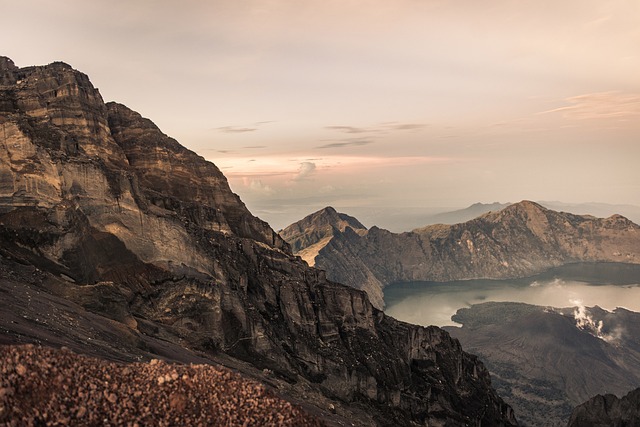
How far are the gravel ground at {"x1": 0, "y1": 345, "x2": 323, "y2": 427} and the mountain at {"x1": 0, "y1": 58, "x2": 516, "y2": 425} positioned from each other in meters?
9.68

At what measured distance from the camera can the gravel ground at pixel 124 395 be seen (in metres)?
14.9

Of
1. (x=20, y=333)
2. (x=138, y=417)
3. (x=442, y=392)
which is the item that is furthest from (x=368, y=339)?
(x=138, y=417)

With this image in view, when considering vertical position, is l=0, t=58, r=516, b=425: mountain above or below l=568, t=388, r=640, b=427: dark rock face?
above

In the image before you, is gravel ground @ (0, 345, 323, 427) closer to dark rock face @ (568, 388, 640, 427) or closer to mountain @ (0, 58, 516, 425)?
mountain @ (0, 58, 516, 425)

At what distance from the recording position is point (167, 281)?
66.2m

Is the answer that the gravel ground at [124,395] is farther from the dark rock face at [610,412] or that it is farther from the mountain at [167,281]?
the dark rock face at [610,412]

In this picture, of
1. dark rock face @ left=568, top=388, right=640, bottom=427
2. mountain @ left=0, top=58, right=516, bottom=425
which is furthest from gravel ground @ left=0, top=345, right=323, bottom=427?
dark rock face @ left=568, top=388, right=640, bottom=427

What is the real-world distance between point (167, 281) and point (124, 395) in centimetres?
5207

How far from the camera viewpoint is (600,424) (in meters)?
104

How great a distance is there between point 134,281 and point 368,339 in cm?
5314

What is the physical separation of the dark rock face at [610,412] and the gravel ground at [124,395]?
112003 mm

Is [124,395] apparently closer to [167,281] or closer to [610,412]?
[167,281]

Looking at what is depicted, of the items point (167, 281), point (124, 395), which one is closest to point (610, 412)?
point (167, 281)

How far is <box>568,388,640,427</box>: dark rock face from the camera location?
9947cm
